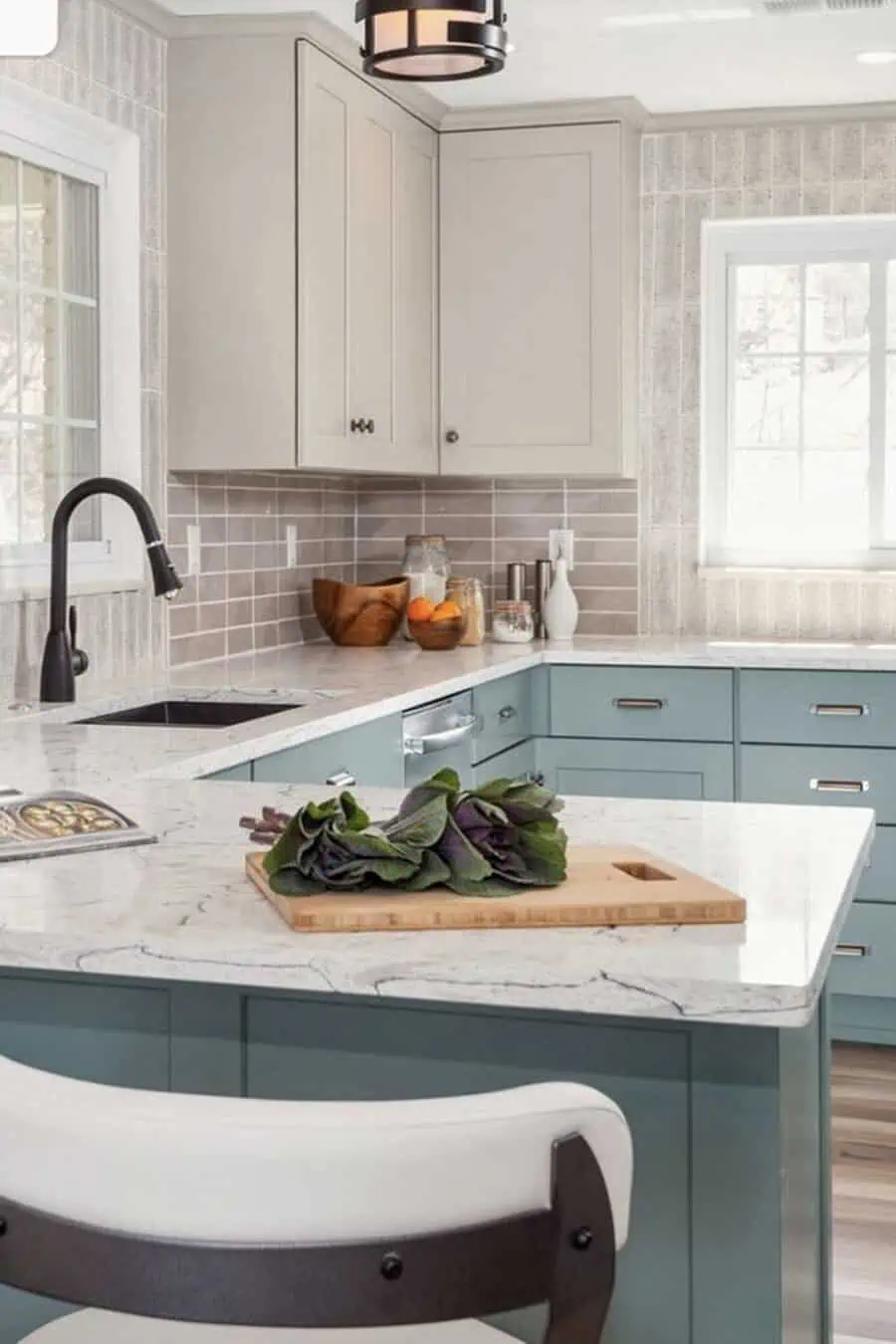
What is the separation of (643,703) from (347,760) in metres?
1.36

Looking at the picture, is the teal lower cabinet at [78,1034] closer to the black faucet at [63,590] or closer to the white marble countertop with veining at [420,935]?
the white marble countertop with veining at [420,935]

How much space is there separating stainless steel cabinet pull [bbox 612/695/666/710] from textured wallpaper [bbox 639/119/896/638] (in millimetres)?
625

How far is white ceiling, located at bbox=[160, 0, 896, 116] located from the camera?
3891mm

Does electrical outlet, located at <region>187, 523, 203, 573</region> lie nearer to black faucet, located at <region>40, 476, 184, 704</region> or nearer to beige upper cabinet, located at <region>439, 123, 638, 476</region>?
black faucet, located at <region>40, 476, 184, 704</region>

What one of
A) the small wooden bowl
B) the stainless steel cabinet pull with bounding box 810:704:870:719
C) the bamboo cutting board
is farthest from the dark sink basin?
the bamboo cutting board

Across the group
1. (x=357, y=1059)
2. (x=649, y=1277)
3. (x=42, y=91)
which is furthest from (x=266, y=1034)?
(x=42, y=91)

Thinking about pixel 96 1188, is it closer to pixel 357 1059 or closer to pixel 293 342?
pixel 357 1059

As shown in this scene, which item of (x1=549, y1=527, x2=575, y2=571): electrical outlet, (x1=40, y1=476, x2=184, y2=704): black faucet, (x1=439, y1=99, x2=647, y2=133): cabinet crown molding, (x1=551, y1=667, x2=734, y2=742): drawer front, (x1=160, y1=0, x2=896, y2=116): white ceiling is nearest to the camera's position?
(x1=40, y1=476, x2=184, y2=704): black faucet

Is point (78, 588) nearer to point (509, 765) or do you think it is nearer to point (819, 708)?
point (509, 765)

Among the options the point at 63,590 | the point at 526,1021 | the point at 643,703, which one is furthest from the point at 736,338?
the point at 526,1021

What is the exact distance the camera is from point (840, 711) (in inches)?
176

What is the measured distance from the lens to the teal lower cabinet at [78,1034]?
1.70 m

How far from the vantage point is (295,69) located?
4008 millimetres

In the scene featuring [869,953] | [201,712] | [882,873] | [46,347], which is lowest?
[869,953]
